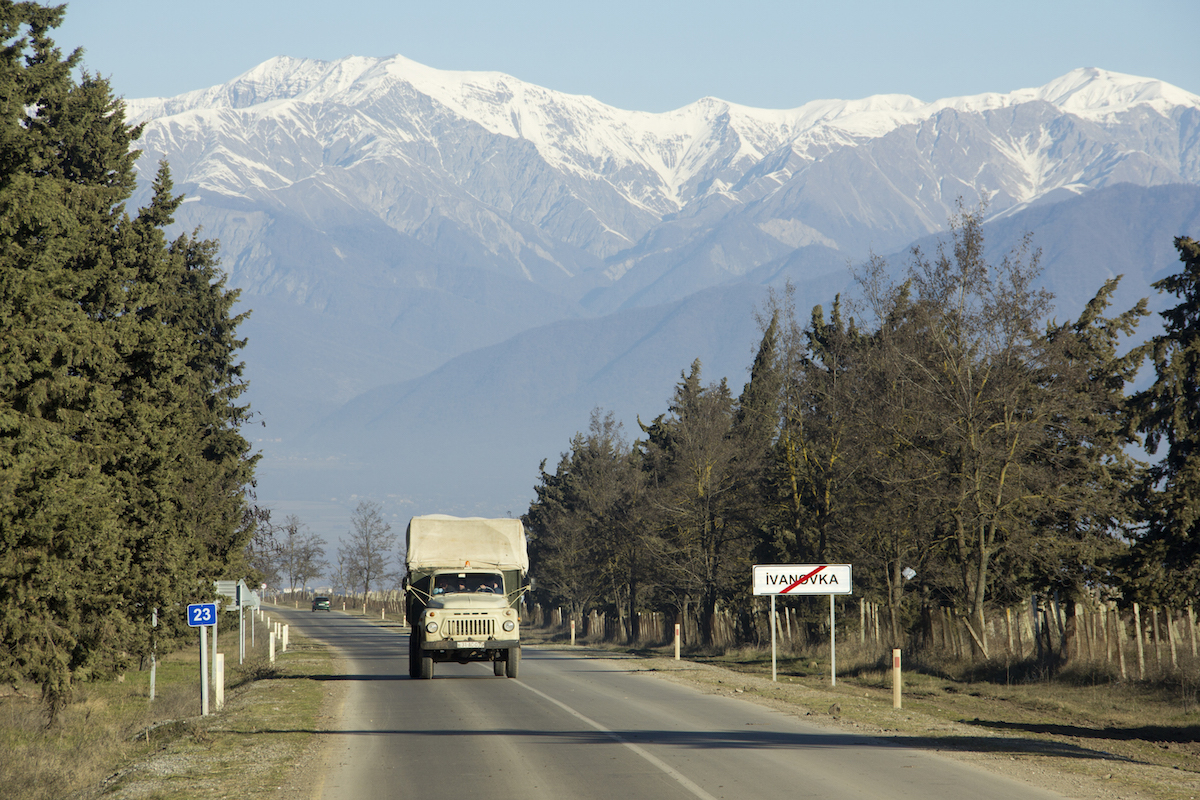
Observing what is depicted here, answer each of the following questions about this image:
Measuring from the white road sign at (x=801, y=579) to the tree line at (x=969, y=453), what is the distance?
491 centimetres

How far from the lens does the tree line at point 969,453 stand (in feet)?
96.5

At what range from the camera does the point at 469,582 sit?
28.0 metres

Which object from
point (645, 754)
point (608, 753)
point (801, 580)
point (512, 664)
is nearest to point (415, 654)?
point (512, 664)

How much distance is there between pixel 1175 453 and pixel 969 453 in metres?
4.87

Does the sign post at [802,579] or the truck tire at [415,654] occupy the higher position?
the sign post at [802,579]

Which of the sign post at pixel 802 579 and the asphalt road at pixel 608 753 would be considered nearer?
the asphalt road at pixel 608 753

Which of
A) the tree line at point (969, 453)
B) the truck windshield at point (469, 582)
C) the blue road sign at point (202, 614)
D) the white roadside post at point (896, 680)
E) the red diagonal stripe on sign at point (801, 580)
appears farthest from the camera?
the tree line at point (969, 453)

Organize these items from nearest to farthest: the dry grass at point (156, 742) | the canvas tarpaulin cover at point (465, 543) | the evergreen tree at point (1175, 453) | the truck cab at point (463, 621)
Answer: the dry grass at point (156, 742)
the evergreen tree at point (1175, 453)
the truck cab at point (463, 621)
the canvas tarpaulin cover at point (465, 543)

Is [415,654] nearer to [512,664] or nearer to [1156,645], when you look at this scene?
[512,664]

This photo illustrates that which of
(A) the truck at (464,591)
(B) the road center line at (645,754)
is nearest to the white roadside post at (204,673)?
(A) the truck at (464,591)

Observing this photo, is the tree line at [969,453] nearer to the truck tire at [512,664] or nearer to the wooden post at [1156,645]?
the wooden post at [1156,645]

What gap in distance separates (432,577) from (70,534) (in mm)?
9350

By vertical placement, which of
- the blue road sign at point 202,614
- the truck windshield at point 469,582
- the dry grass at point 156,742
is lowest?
the dry grass at point 156,742

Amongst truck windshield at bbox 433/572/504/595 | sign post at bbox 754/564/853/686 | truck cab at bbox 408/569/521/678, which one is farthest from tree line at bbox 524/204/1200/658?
truck cab at bbox 408/569/521/678
